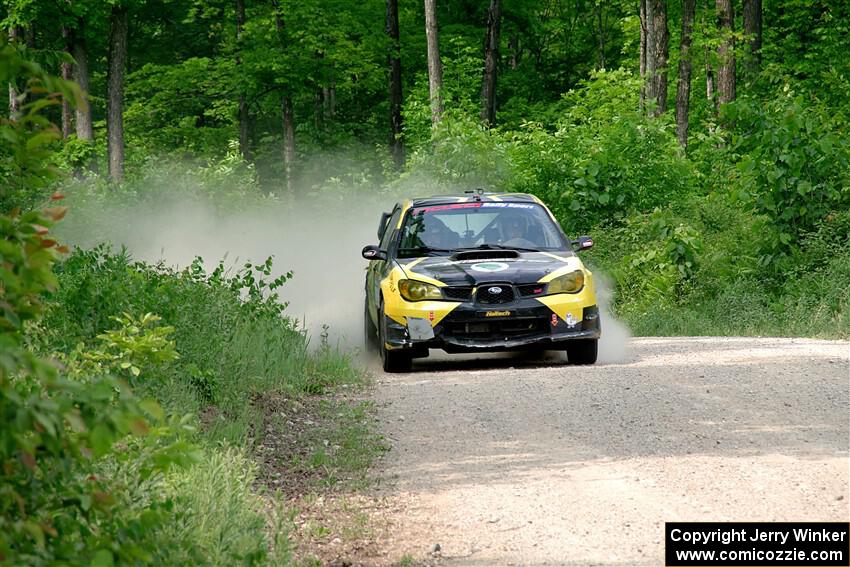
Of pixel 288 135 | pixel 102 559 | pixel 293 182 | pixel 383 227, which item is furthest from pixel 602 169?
pixel 288 135

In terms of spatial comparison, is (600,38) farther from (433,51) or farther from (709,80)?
(433,51)

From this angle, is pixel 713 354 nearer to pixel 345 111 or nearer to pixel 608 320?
pixel 608 320

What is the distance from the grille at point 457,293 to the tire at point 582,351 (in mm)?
1203

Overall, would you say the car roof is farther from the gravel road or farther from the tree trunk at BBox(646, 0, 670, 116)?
the tree trunk at BBox(646, 0, 670, 116)

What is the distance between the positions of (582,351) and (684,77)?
27128 millimetres

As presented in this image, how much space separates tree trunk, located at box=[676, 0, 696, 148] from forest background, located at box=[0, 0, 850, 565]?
0.12 metres

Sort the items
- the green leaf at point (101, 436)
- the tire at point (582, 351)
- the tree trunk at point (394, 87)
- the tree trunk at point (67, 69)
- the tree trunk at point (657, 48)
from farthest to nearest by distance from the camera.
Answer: the tree trunk at point (394, 87) → the tree trunk at point (67, 69) → the tree trunk at point (657, 48) → the tire at point (582, 351) → the green leaf at point (101, 436)

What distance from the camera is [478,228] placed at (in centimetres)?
1486

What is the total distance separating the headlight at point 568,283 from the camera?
1354 cm

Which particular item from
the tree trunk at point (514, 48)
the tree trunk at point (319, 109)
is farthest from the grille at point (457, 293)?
the tree trunk at point (514, 48)

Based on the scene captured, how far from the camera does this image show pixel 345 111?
53531 millimetres

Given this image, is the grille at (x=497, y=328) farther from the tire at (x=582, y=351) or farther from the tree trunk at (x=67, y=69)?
the tree trunk at (x=67, y=69)

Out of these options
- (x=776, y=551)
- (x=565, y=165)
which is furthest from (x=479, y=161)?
(x=776, y=551)

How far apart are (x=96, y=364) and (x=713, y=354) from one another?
7.52m
